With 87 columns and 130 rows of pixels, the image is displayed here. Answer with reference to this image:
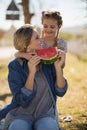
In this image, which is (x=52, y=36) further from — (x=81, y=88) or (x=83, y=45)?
(x=83, y=45)

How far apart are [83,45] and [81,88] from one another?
134 feet

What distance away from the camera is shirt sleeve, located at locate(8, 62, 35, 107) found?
4645 mm

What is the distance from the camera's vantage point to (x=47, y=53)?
193 inches

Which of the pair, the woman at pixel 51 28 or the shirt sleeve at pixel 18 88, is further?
the woman at pixel 51 28

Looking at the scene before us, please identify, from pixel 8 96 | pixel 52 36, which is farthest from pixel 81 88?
pixel 52 36

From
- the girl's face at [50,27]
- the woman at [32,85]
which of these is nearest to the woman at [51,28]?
the girl's face at [50,27]

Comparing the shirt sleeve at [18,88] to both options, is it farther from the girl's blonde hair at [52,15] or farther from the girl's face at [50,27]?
the girl's blonde hair at [52,15]

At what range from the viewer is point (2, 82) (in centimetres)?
1408

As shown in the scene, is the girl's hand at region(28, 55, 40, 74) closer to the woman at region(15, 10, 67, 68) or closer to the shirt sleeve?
the shirt sleeve

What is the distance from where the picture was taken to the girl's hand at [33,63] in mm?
4633

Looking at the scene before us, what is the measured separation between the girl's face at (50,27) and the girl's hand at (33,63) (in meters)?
0.58

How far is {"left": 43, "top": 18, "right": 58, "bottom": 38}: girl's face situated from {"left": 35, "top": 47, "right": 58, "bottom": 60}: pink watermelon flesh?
1.08 ft

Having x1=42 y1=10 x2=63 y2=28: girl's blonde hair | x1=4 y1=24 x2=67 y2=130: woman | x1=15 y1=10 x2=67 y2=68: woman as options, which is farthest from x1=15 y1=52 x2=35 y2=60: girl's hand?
x1=42 y1=10 x2=63 y2=28: girl's blonde hair

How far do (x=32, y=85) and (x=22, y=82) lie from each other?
0.14m
